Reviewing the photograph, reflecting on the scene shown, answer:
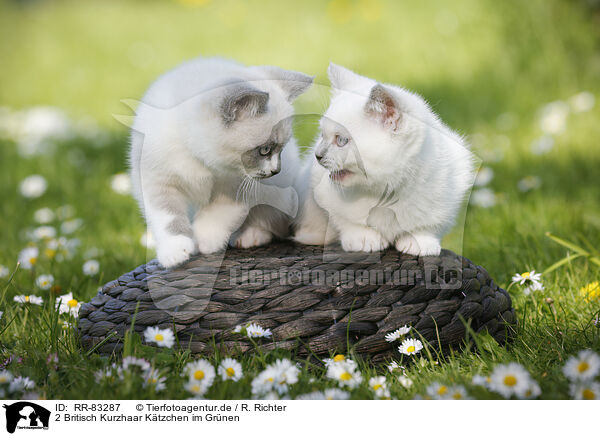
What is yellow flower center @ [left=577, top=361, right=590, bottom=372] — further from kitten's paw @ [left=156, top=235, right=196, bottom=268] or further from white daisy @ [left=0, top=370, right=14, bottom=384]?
white daisy @ [left=0, top=370, right=14, bottom=384]

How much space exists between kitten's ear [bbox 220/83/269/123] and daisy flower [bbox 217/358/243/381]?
2.04ft

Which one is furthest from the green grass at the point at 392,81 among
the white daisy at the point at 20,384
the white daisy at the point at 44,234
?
the white daisy at the point at 44,234

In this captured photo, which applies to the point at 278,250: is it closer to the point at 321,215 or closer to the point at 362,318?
the point at 321,215

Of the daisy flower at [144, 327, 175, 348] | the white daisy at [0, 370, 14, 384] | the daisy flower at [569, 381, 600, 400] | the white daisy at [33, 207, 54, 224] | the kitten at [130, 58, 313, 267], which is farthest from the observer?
the white daisy at [33, 207, 54, 224]

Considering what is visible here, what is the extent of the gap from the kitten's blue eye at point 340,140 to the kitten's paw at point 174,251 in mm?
491

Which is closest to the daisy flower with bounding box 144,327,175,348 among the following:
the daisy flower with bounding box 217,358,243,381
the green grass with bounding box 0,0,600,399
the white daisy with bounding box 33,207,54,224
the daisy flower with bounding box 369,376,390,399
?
the green grass with bounding box 0,0,600,399

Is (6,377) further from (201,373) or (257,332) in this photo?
(257,332)

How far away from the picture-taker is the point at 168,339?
4.66 ft

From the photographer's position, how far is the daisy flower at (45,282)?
192 centimetres

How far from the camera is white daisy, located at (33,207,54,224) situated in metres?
2.78

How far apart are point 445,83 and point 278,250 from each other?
84.3 inches

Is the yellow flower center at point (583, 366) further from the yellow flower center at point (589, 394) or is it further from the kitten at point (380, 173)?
the kitten at point (380, 173)
